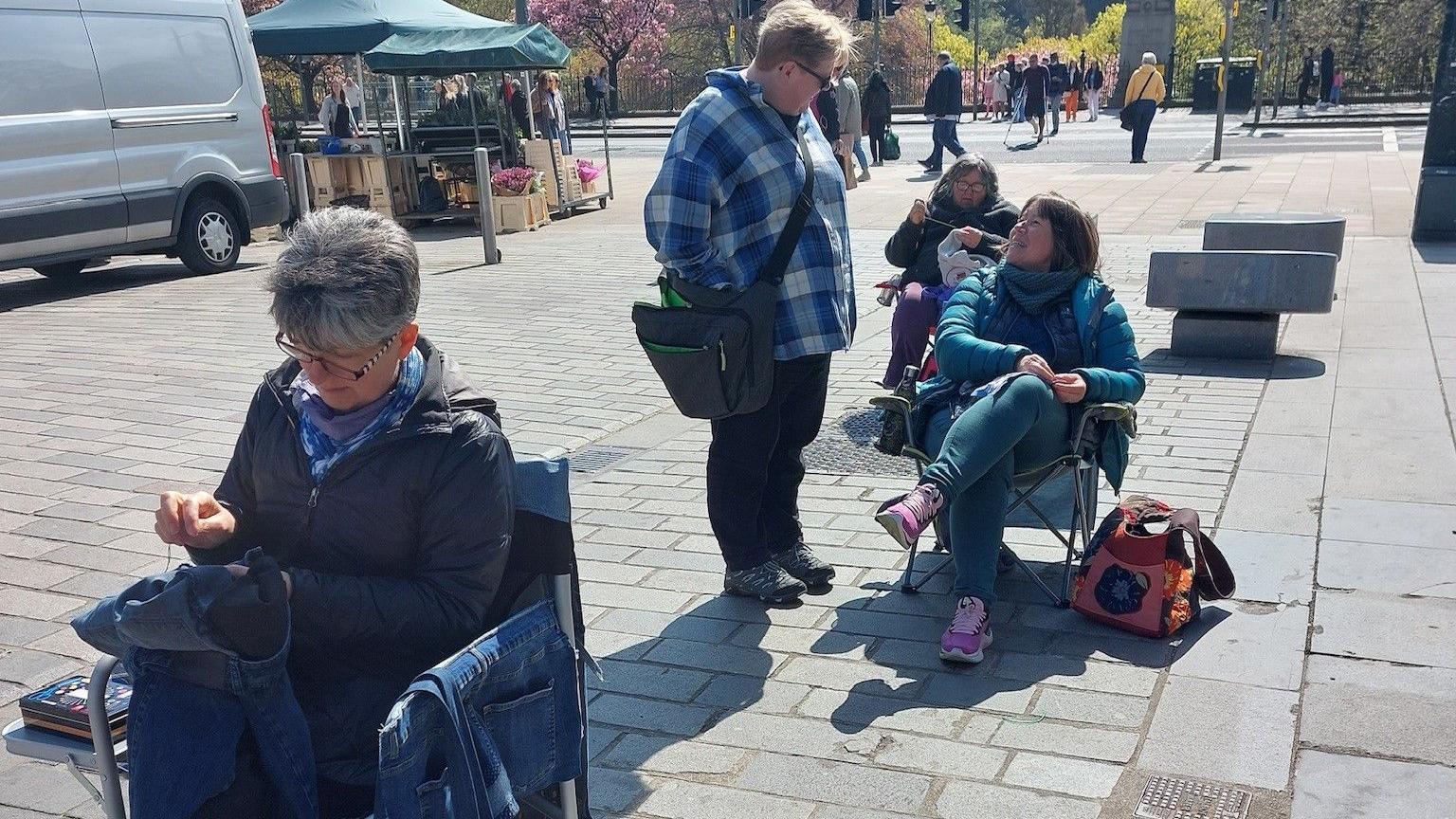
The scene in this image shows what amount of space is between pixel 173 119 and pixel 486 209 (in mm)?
2857

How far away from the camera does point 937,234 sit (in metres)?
5.87

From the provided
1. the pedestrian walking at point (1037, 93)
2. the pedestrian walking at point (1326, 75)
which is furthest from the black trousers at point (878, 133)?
the pedestrian walking at point (1326, 75)

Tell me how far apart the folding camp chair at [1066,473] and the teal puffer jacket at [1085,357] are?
4cm

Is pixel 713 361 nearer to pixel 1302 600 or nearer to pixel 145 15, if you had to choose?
pixel 1302 600

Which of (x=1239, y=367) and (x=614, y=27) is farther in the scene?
(x=614, y=27)

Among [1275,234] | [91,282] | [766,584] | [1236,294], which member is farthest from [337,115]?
[766,584]

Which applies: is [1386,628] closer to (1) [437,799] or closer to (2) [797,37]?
(2) [797,37]

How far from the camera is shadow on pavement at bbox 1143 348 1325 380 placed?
680cm

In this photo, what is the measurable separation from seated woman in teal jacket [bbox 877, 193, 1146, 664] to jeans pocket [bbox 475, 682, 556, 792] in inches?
59.5

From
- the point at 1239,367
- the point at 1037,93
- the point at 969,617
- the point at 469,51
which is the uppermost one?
the point at 469,51

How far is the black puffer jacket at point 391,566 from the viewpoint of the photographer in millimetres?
2150

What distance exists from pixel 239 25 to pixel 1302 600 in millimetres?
11379

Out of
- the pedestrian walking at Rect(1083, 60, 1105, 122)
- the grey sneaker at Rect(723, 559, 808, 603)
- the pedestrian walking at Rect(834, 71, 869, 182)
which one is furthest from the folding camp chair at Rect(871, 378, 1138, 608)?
the pedestrian walking at Rect(1083, 60, 1105, 122)

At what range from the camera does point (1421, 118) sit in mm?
27797
